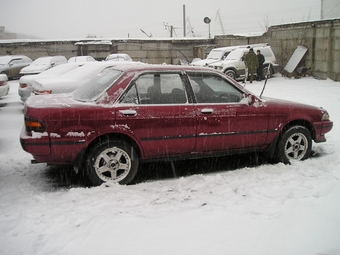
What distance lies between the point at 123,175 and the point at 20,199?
1.25 m

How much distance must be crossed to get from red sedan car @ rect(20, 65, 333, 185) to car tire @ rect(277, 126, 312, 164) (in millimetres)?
15

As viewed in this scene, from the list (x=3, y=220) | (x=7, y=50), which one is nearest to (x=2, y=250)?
(x=3, y=220)

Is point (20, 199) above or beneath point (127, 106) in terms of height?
beneath

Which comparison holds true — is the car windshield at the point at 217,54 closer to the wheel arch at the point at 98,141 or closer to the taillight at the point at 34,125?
the wheel arch at the point at 98,141

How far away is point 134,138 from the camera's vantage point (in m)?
4.37

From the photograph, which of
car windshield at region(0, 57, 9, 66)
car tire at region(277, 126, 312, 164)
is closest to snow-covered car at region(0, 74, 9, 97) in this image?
car tire at region(277, 126, 312, 164)

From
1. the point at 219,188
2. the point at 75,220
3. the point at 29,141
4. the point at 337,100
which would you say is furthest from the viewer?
the point at 337,100

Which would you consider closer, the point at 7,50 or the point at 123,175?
the point at 123,175

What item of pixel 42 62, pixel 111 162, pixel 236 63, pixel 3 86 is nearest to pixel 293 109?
pixel 111 162

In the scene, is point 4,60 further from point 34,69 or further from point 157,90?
point 157,90

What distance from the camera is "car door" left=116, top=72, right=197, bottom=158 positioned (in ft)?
14.3

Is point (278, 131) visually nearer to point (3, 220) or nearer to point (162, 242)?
point (162, 242)

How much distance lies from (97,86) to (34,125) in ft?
3.48

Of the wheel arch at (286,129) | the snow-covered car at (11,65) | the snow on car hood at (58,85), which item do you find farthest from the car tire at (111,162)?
the snow-covered car at (11,65)
